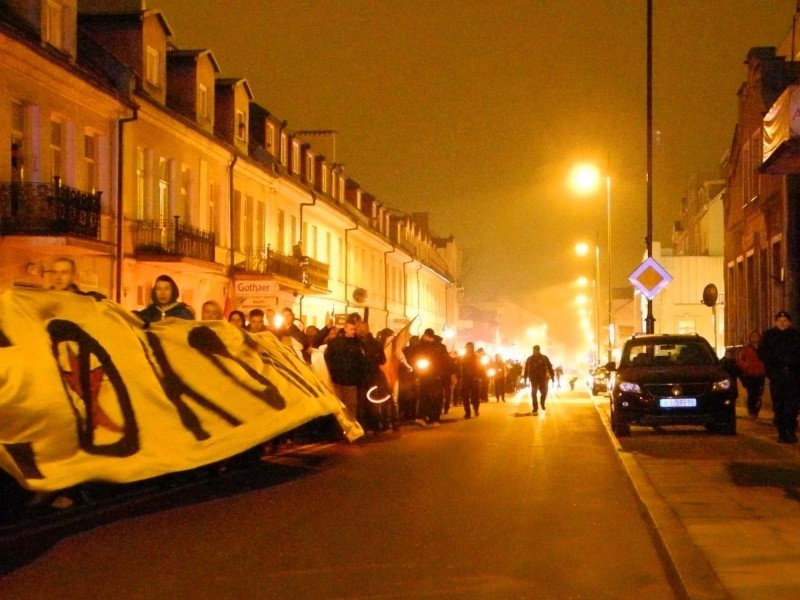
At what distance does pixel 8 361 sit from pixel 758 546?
5.70 metres

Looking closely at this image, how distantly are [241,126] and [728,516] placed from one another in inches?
1320

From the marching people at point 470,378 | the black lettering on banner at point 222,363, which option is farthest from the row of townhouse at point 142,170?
the black lettering on banner at point 222,363

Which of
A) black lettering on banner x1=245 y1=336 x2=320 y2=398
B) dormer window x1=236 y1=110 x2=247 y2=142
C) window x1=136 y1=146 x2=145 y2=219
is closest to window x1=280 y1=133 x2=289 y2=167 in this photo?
dormer window x1=236 y1=110 x2=247 y2=142

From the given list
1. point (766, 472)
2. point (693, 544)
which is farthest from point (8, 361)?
point (766, 472)

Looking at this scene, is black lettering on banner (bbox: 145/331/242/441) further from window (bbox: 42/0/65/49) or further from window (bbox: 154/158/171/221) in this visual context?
window (bbox: 154/158/171/221)

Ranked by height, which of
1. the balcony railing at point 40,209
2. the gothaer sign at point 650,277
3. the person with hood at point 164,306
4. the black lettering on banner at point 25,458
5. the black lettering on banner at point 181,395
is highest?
the balcony railing at point 40,209

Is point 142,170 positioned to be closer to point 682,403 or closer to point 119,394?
point 682,403

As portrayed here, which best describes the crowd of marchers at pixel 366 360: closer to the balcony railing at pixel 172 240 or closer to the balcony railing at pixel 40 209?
the balcony railing at pixel 40 209

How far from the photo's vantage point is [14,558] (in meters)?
9.09

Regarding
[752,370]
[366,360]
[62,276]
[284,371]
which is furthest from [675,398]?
[62,276]

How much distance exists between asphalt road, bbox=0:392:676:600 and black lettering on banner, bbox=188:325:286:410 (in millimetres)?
916

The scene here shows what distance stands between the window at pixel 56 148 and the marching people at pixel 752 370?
47.5 feet

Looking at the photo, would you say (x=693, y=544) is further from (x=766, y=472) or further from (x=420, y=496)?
(x=766, y=472)

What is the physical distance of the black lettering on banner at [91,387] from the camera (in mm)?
10750
